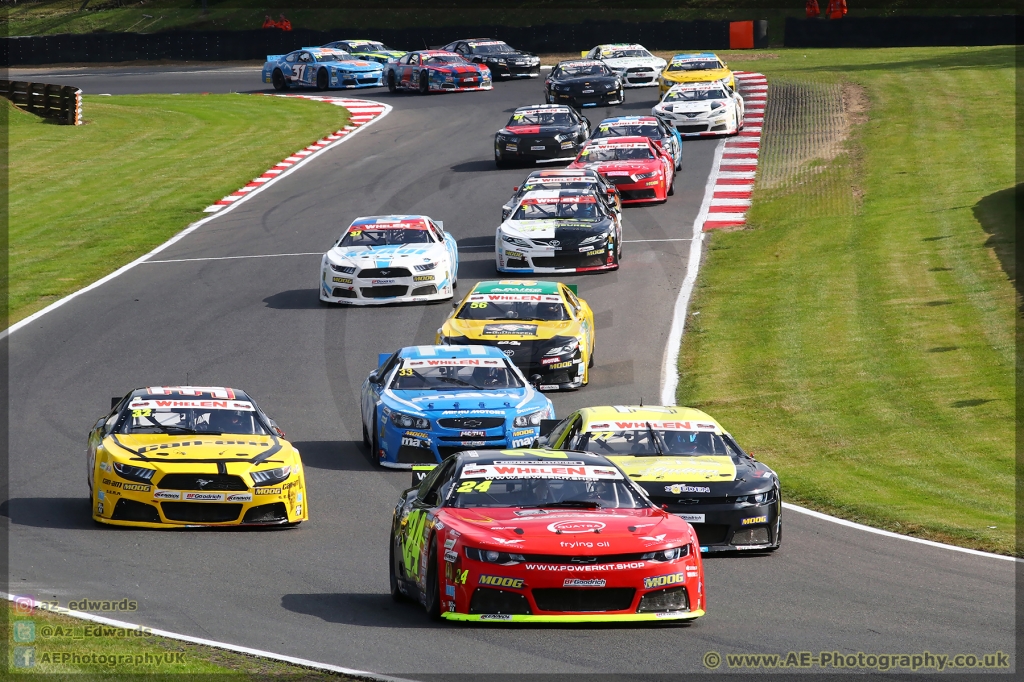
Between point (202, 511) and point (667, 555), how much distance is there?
16.6 feet

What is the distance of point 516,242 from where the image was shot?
2669cm

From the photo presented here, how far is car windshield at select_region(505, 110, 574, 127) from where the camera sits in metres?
36.6

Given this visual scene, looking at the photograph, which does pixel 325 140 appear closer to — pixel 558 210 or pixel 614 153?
pixel 614 153

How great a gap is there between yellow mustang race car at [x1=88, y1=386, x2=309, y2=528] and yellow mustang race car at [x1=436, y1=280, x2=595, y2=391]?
20.8ft

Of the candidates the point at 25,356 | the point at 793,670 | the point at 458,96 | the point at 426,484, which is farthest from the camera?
the point at 458,96

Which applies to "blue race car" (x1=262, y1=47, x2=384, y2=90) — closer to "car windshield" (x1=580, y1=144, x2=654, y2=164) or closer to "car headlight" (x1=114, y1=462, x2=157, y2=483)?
"car windshield" (x1=580, y1=144, x2=654, y2=164)

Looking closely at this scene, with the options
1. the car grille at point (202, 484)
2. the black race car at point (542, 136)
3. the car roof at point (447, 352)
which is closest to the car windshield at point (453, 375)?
the car roof at point (447, 352)

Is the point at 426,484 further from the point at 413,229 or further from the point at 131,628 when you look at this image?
the point at 413,229

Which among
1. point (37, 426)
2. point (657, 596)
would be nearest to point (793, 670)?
point (657, 596)

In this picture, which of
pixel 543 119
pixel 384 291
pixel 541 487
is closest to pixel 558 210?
pixel 384 291

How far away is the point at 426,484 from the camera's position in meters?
11.1

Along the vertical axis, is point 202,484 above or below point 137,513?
above

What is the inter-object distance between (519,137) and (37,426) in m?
20.3

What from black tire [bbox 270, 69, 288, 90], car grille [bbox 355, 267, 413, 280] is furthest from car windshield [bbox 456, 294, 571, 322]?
black tire [bbox 270, 69, 288, 90]
